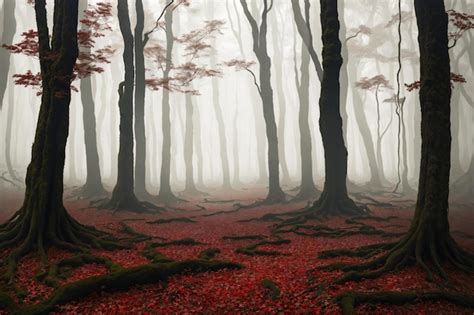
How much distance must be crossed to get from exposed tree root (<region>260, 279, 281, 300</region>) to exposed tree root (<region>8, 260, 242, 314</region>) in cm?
128

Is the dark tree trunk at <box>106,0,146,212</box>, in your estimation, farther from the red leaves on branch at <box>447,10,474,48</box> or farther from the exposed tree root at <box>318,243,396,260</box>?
the red leaves on branch at <box>447,10,474,48</box>

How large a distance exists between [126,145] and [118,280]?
10.9 metres

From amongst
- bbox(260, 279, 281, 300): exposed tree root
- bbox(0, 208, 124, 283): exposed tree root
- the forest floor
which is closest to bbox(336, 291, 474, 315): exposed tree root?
the forest floor

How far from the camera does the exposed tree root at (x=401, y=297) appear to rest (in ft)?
19.4

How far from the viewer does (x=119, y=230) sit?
11859mm

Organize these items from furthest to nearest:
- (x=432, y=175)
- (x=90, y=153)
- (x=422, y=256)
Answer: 1. (x=90, y=153)
2. (x=432, y=175)
3. (x=422, y=256)

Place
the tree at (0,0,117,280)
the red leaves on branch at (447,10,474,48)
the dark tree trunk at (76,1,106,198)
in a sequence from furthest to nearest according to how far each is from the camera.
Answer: the dark tree trunk at (76,1,106,198), the red leaves on branch at (447,10,474,48), the tree at (0,0,117,280)

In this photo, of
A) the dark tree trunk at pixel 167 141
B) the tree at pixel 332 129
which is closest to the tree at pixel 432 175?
the tree at pixel 332 129

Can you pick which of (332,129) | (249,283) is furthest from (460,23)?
(249,283)

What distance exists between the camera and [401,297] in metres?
5.97

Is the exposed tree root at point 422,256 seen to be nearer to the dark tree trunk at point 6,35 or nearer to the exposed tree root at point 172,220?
the exposed tree root at point 172,220

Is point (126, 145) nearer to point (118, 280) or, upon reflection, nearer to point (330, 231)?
point (330, 231)

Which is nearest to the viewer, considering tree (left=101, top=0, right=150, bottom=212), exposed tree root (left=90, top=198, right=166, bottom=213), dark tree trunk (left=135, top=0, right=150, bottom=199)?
exposed tree root (left=90, top=198, right=166, bottom=213)

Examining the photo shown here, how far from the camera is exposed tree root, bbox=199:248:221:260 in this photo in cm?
880
